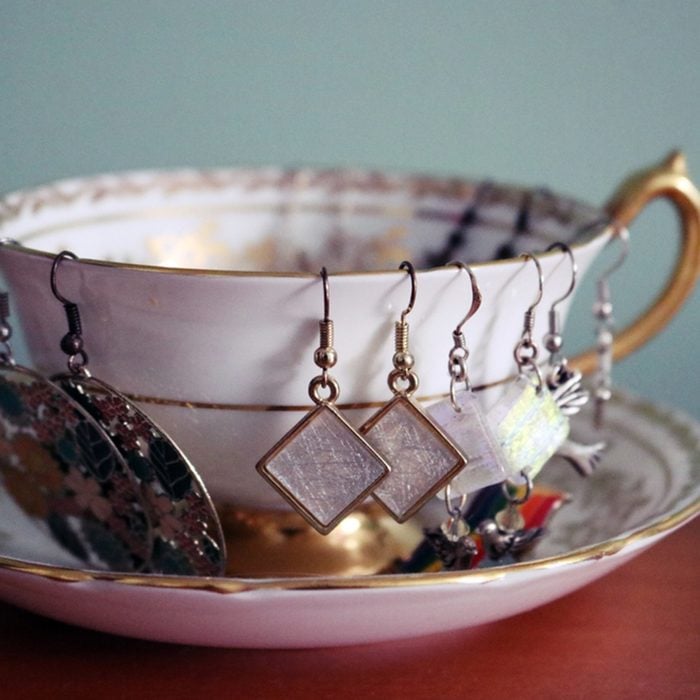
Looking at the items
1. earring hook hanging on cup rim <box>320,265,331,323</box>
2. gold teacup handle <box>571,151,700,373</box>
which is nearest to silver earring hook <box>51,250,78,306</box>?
earring hook hanging on cup rim <box>320,265,331,323</box>

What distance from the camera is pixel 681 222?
30.7 inches

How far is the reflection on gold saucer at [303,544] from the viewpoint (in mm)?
631

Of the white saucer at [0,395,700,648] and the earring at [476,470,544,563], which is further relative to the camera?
the earring at [476,470,544,563]

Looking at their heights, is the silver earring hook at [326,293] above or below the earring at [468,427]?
above

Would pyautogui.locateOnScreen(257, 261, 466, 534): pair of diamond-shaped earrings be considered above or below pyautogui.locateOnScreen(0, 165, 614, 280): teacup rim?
below

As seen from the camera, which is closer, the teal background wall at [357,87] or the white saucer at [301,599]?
the white saucer at [301,599]

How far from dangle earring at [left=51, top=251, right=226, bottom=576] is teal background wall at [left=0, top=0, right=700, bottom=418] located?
508mm

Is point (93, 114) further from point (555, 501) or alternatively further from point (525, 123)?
point (555, 501)

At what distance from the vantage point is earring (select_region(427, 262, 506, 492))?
55 centimetres

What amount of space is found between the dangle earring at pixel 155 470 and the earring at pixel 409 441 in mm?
96

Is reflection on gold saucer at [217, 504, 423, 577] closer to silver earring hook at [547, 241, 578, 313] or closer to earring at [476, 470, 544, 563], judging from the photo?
earring at [476, 470, 544, 563]

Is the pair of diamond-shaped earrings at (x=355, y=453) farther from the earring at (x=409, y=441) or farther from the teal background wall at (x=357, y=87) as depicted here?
the teal background wall at (x=357, y=87)

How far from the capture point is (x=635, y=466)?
745mm

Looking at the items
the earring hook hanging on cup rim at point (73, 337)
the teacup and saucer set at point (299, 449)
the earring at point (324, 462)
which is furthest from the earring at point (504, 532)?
the earring hook hanging on cup rim at point (73, 337)
